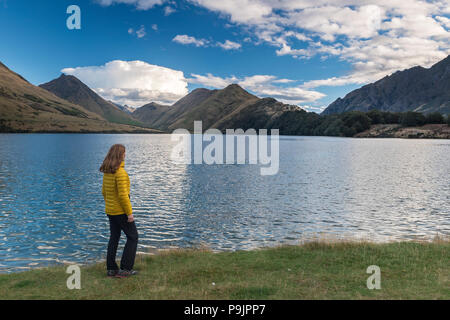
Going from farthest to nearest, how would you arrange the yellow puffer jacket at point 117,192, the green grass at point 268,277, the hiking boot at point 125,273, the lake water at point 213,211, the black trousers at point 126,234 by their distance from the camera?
the lake water at point 213,211
the hiking boot at point 125,273
the black trousers at point 126,234
the yellow puffer jacket at point 117,192
the green grass at point 268,277

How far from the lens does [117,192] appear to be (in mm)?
11805

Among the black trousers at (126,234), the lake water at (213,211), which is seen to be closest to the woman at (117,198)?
the black trousers at (126,234)

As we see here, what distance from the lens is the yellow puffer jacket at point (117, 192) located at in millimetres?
11625

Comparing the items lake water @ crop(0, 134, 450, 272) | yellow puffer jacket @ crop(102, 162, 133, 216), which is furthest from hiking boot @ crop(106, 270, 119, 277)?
lake water @ crop(0, 134, 450, 272)

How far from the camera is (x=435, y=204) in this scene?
35.0 m

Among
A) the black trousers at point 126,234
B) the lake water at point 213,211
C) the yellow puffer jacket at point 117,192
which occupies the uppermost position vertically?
the yellow puffer jacket at point 117,192

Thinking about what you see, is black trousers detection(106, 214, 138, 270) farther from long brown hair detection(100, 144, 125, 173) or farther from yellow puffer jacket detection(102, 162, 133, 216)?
long brown hair detection(100, 144, 125, 173)

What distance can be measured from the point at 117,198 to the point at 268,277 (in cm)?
613

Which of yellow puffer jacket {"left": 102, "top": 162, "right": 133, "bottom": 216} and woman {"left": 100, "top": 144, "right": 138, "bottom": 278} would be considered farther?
yellow puffer jacket {"left": 102, "top": 162, "right": 133, "bottom": 216}

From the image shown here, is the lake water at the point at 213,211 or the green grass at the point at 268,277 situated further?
the lake water at the point at 213,211

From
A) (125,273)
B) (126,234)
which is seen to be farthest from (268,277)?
(126,234)

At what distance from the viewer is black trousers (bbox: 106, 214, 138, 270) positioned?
1218 cm

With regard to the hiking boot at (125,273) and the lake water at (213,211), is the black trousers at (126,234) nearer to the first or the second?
the hiking boot at (125,273)
